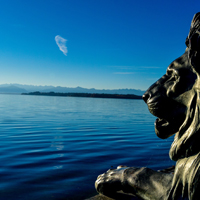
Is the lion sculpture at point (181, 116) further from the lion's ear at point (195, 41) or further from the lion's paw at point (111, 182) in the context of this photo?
the lion's paw at point (111, 182)

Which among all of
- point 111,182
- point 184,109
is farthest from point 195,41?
point 111,182

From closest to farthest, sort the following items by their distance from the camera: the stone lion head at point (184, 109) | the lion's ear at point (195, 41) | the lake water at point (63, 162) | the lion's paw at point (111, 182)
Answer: the lion's ear at point (195, 41) → the stone lion head at point (184, 109) → the lion's paw at point (111, 182) → the lake water at point (63, 162)

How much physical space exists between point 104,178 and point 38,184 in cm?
189

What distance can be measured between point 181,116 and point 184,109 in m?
0.09

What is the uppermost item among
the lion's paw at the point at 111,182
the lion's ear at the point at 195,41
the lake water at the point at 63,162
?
the lion's ear at the point at 195,41

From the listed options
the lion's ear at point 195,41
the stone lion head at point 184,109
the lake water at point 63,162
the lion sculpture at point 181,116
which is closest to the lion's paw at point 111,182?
the lion sculpture at point 181,116

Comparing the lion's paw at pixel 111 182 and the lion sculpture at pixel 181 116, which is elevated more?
the lion sculpture at pixel 181 116

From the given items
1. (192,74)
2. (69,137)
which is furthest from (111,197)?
(69,137)

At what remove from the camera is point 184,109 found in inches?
94.6

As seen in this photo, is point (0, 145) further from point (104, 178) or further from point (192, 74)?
point (192, 74)

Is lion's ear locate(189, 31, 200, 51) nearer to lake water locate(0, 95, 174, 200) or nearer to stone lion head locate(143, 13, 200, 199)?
stone lion head locate(143, 13, 200, 199)

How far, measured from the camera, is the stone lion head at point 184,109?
2.24 m

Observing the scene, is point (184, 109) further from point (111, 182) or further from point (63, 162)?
point (63, 162)

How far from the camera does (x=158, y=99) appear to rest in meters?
2.59
